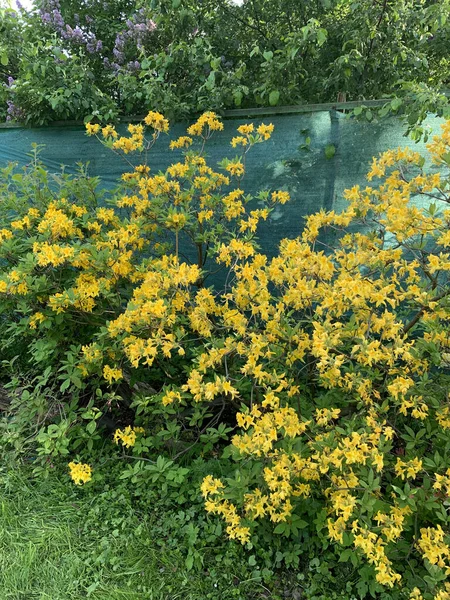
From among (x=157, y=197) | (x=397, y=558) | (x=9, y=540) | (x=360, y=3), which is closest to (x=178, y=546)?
(x=9, y=540)

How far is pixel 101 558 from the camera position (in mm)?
1766

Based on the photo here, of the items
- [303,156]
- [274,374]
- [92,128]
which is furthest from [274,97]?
[274,374]

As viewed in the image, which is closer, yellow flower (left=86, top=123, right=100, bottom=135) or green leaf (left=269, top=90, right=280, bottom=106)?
yellow flower (left=86, top=123, right=100, bottom=135)

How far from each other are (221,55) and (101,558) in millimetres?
3291

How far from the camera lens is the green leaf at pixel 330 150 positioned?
112 inches

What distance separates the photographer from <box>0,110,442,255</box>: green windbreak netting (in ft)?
9.20

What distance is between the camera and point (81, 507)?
2004 mm

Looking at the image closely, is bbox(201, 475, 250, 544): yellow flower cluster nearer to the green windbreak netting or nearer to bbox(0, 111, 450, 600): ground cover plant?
bbox(0, 111, 450, 600): ground cover plant

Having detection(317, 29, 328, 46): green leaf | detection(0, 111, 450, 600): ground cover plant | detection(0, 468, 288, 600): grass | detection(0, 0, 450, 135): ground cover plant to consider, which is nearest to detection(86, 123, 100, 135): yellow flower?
detection(0, 111, 450, 600): ground cover plant

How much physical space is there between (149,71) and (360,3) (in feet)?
4.71

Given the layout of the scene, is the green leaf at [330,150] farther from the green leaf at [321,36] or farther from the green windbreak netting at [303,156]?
the green leaf at [321,36]

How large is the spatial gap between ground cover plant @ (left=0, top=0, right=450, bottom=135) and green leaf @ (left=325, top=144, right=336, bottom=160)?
0.87 ft

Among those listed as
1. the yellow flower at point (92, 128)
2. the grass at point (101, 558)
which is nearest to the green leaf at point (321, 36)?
the yellow flower at point (92, 128)

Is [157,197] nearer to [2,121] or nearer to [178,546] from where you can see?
[178,546]
